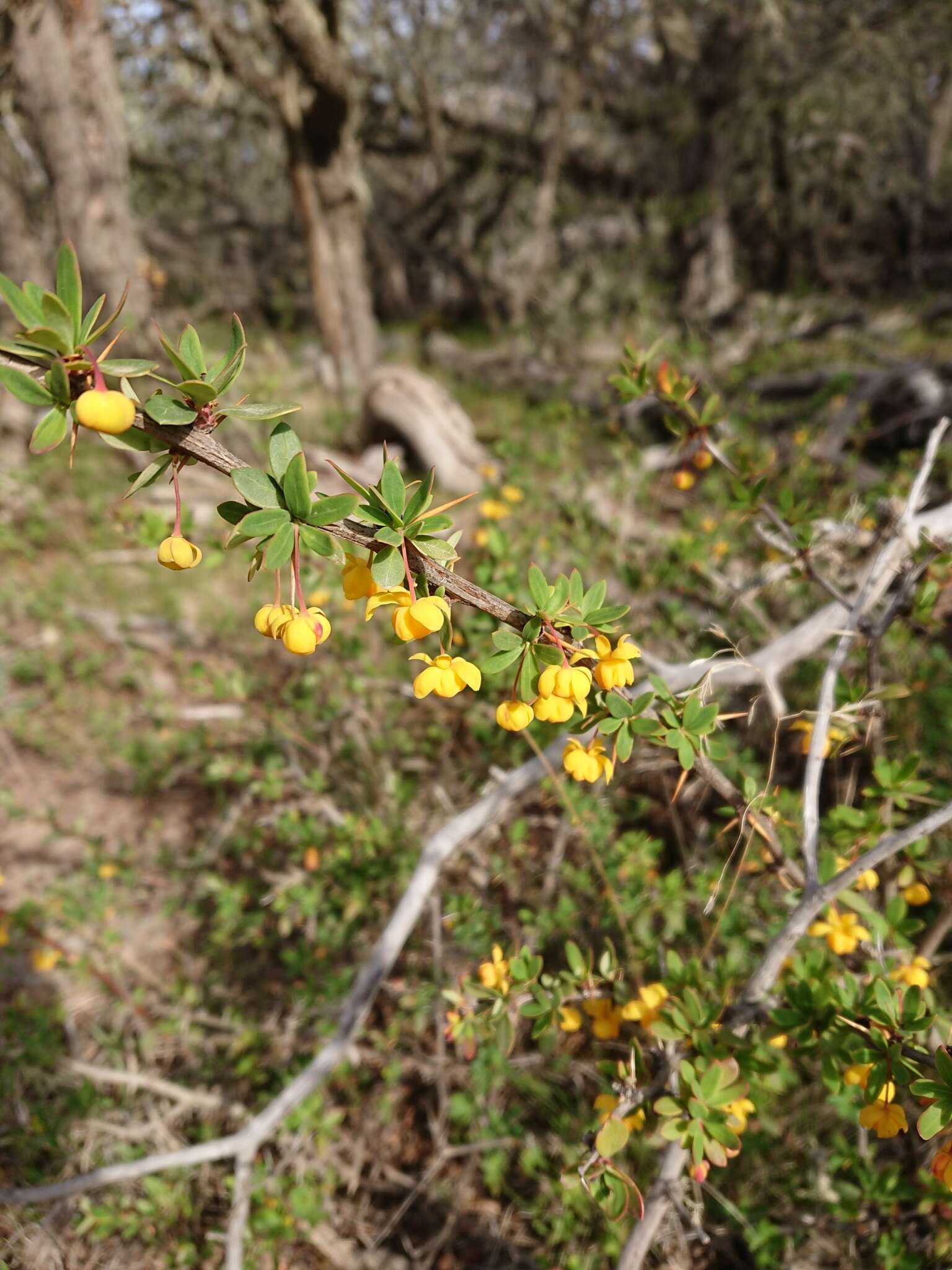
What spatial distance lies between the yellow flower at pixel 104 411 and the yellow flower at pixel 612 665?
637 mm

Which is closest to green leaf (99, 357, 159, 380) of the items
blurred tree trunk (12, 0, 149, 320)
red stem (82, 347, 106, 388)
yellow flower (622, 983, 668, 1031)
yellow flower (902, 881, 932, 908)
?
red stem (82, 347, 106, 388)

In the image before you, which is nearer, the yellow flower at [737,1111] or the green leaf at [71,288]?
the green leaf at [71,288]

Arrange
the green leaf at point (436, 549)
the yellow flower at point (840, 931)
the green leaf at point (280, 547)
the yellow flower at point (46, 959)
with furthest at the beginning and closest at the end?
the yellow flower at point (46, 959) → the yellow flower at point (840, 931) → the green leaf at point (436, 549) → the green leaf at point (280, 547)

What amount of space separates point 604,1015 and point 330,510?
1259mm

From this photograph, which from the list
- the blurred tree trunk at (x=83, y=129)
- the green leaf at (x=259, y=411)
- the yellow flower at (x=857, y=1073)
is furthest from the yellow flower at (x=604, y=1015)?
the blurred tree trunk at (x=83, y=129)

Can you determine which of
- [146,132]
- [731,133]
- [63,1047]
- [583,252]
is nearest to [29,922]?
[63,1047]

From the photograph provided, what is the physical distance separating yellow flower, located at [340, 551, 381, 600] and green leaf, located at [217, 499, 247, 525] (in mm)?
137

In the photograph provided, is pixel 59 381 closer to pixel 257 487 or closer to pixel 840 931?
pixel 257 487

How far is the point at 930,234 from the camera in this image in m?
8.20

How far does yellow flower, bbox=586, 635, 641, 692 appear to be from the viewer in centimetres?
102

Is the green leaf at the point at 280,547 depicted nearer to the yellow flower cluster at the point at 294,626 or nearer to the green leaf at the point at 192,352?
the yellow flower cluster at the point at 294,626

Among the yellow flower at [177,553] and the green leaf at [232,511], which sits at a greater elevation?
the green leaf at [232,511]

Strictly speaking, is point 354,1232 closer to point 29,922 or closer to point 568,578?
point 29,922

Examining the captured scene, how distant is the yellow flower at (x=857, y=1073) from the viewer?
1.17 m
